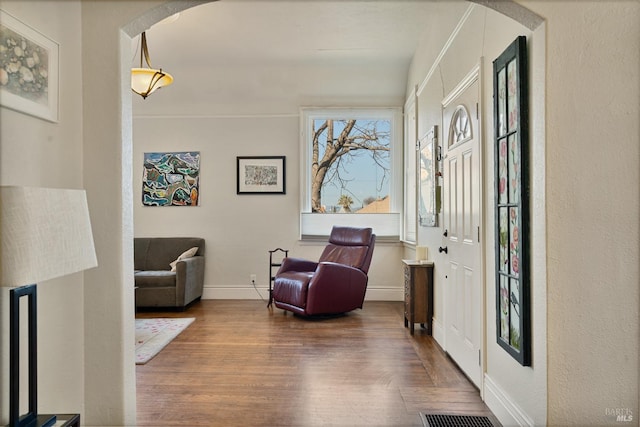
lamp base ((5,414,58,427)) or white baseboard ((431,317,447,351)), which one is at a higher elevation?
lamp base ((5,414,58,427))

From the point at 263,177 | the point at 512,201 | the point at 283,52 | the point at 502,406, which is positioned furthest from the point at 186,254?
the point at 512,201

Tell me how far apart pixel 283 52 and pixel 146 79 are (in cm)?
189

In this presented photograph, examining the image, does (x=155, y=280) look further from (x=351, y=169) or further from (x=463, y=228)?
(x=463, y=228)

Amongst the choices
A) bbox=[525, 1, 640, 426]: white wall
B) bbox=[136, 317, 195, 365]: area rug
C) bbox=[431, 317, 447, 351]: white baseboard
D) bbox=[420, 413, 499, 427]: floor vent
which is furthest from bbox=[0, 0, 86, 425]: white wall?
bbox=[431, 317, 447, 351]: white baseboard

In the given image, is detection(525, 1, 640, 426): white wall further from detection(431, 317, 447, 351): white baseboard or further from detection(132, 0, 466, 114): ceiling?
detection(431, 317, 447, 351): white baseboard

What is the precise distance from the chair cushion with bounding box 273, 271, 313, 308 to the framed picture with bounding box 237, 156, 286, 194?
53.1 inches

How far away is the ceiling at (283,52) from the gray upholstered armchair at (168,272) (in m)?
1.82

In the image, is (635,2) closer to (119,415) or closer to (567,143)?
(567,143)

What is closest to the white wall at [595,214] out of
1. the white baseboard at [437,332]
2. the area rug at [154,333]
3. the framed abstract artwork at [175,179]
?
the white baseboard at [437,332]

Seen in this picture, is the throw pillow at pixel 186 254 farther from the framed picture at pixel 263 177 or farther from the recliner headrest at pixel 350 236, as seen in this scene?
the recliner headrest at pixel 350 236

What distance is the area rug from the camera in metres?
3.23

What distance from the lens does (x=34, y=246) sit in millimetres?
1141

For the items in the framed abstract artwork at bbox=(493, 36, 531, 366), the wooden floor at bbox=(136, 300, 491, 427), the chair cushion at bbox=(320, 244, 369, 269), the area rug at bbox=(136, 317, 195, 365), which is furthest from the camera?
the chair cushion at bbox=(320, 244, 369, 269)

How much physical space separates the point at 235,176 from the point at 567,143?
178 inches
